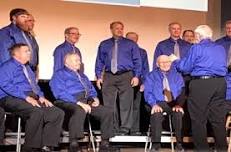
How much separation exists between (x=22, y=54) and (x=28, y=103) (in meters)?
0.58

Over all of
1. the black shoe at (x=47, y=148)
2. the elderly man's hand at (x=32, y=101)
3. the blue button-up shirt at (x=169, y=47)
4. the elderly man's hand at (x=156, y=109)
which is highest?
the blue button-up shirt at (x=169, y=47)

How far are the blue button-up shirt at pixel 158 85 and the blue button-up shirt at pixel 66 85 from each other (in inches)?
30.2

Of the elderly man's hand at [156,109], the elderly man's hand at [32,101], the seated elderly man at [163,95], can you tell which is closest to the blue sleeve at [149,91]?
the seated elderly man at [163,95]

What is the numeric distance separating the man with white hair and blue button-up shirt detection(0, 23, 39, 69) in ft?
6.26

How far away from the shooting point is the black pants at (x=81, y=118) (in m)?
5.74

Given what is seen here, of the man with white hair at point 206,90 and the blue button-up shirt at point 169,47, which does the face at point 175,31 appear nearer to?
the blue button-up shirt at point 169,47

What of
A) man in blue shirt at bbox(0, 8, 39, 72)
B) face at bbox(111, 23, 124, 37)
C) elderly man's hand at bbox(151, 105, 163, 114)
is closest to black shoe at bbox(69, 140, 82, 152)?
elderly man's hand at bbox(151, 105, 163, 114)

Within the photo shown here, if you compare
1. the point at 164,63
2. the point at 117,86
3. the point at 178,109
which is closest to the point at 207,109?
the point at 178,109

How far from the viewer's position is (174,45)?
23.3 ft

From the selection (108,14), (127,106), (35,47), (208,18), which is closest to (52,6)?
(108,14)

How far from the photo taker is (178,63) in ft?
19.0

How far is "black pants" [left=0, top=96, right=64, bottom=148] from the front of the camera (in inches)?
211

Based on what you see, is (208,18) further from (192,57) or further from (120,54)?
(192,57)

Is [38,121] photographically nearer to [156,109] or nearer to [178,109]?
[156,109]
